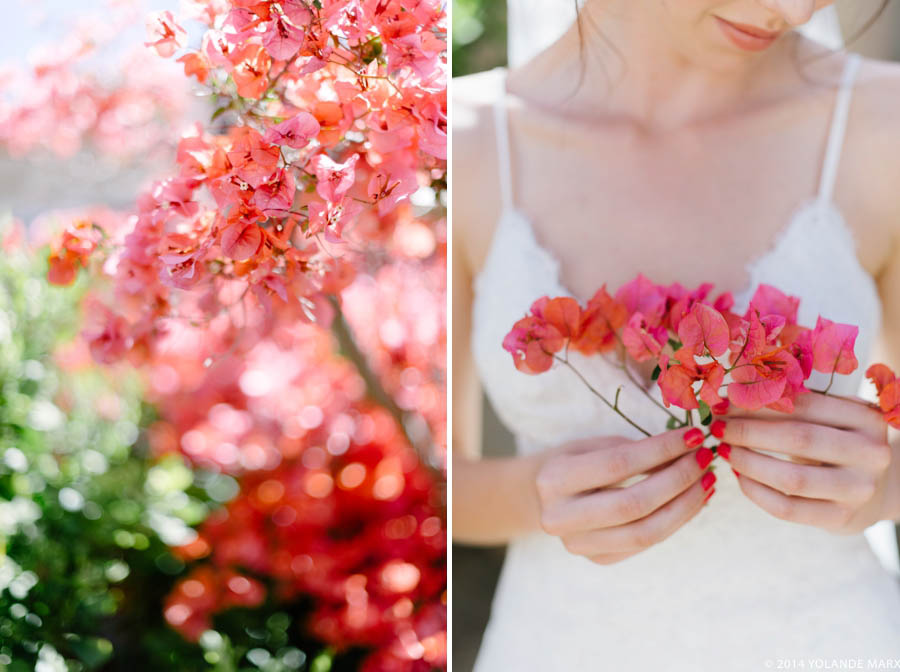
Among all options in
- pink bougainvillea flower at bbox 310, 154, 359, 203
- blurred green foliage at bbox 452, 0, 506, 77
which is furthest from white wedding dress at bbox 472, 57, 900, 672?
blurred green foliage at bbox 452, 0, 506, 77

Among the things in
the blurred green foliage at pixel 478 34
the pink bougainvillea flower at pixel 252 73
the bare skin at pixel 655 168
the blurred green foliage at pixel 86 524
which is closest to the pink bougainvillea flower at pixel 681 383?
the bare skin at pixel 655 168

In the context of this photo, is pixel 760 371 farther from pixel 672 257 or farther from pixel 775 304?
pixel 672 257

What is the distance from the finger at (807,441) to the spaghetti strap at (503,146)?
34cm

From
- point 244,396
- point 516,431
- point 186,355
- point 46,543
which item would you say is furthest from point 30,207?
point 516,431

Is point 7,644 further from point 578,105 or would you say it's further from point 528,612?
point 578,105

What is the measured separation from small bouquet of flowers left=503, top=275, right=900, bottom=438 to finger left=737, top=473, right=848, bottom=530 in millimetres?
60

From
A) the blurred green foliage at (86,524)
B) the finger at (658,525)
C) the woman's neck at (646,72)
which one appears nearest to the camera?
the finger at (658,525)

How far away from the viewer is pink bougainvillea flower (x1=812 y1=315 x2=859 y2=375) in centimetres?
59

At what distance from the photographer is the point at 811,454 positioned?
63cm

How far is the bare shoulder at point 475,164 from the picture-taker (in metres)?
0.85

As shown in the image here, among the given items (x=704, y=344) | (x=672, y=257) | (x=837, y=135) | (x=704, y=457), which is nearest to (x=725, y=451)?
(x=704, y=457)

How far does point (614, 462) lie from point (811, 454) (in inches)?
5.9

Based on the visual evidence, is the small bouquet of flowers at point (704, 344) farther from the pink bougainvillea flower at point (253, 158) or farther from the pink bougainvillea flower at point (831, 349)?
the pink bougainvillea flower at point (253, 158)

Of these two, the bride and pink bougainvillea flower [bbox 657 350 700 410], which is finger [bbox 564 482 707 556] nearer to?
the bride
